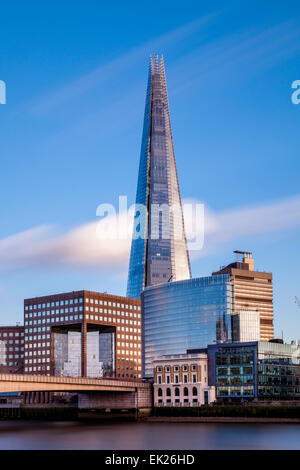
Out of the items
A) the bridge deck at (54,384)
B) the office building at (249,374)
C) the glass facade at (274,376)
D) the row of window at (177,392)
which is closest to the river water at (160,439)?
the bridge deck at (54,384)

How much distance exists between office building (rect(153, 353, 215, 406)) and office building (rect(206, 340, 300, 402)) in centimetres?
269

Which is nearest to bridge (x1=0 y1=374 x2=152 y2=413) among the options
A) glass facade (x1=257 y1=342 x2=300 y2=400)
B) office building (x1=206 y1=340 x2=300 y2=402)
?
office building (x1=206 y1=340 x2=300 y2=402)

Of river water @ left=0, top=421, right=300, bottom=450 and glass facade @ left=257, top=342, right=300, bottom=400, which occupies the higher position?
glass facade @ left=257, top=342, right=300, bottom=400

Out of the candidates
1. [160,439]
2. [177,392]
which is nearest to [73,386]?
[177,392]

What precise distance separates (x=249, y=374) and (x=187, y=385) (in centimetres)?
1580

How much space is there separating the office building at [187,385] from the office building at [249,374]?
2692mm

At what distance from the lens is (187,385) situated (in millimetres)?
194250

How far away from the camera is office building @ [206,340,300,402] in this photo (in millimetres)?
190000

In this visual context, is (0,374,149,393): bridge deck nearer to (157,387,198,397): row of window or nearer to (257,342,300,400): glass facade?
(157,387,198,397): row of window

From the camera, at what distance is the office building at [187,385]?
192 meters

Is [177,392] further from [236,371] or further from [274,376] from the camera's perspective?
[274,376]
